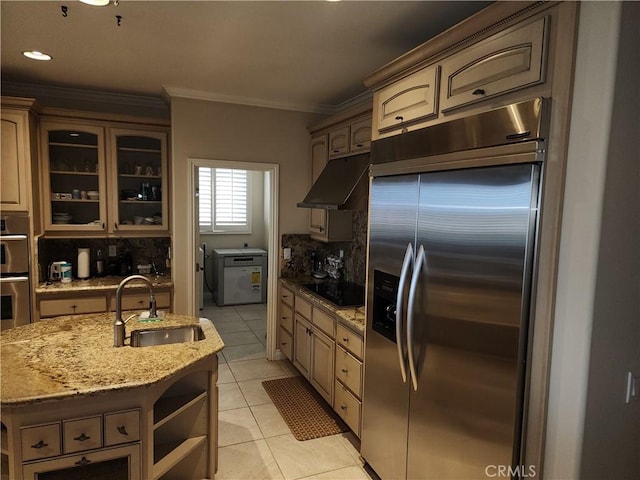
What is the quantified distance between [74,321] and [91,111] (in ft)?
7.10

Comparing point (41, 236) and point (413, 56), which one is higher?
point (413, 56)

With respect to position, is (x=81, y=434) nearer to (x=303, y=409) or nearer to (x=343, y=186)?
(x=303, y=409)

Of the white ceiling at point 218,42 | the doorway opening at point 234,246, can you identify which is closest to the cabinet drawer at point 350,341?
the white ceiling at point 218,42

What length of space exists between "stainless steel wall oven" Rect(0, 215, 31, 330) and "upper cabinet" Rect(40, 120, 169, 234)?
0.34 meters

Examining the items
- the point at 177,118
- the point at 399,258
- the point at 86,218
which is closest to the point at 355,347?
the point at 399,258

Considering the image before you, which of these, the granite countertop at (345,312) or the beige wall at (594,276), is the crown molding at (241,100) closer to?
the granite countertop at (345,312)

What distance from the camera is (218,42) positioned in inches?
98.1

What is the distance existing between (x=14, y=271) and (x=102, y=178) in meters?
1.05

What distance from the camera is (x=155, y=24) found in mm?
2271

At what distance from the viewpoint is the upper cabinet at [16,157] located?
314 centimetres

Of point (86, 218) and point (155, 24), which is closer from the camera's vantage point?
point (155, 24)

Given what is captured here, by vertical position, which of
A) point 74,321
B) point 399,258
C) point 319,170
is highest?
point 319,170

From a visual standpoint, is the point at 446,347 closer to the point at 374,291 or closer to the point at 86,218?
the point at 374,291

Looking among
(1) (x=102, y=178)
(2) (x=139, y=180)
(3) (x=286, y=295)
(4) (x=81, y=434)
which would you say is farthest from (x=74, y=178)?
(4) (x=81, y=434)
